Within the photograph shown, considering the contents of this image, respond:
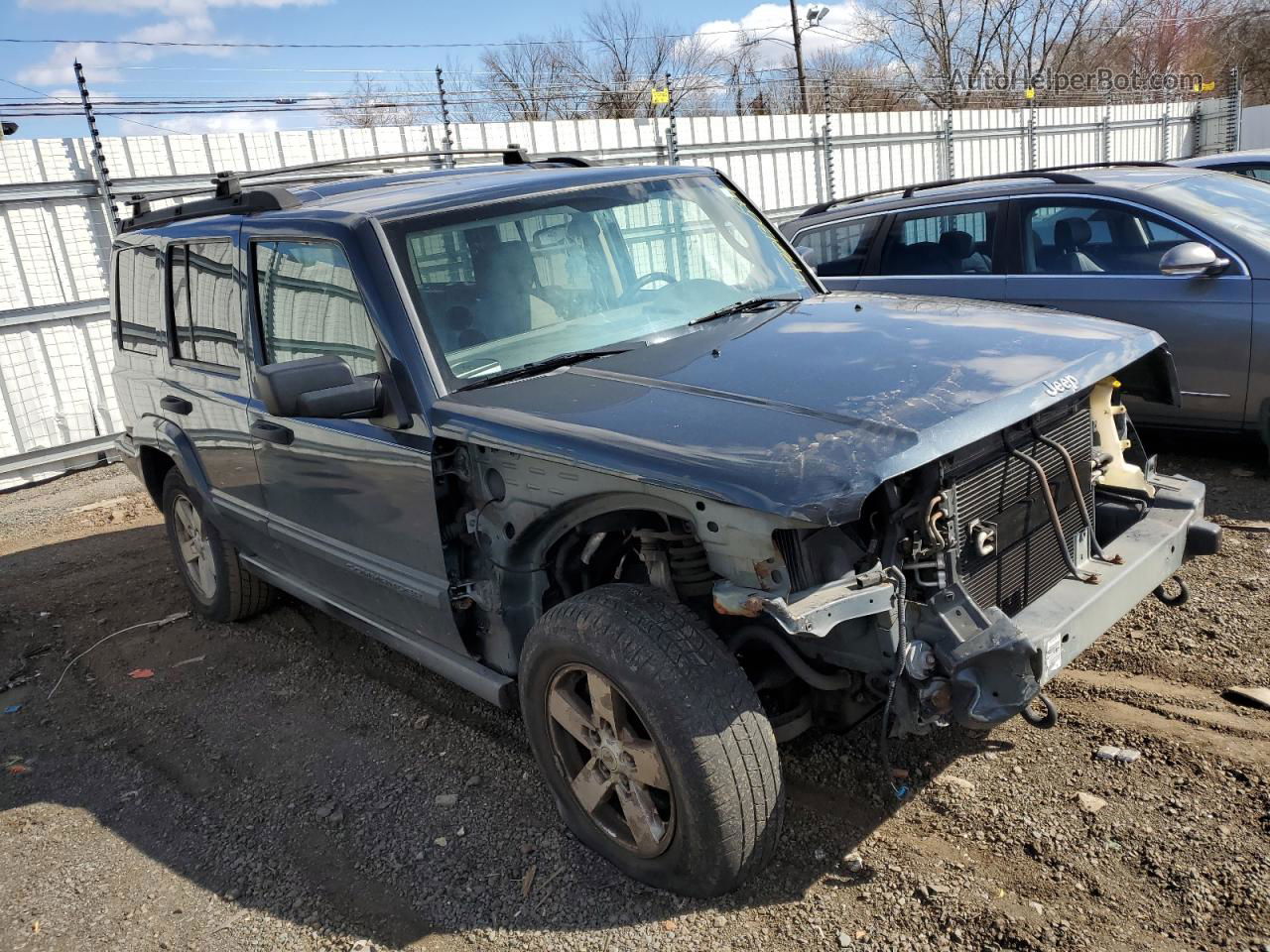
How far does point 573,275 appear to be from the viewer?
11.9ft

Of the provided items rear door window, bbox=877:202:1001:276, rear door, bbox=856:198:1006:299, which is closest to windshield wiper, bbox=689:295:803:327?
rear door, bbox=856:198:1006:299

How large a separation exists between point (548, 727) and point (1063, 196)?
468 centimetres

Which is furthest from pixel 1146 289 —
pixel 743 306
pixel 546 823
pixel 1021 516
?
pixel 546 823

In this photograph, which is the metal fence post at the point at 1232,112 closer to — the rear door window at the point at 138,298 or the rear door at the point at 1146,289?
the rear door at the point at 1146,289

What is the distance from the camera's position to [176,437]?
4887 millimetres

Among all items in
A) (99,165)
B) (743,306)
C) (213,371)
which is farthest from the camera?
(99,165)

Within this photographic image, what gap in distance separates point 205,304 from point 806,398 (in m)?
2.90

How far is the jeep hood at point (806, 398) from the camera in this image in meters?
2.40

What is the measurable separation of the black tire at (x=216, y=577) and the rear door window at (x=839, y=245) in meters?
4.18

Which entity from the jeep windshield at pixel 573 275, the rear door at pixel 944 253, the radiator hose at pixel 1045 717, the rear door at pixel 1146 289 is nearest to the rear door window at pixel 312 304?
the jeep windshield at pixel 573 275

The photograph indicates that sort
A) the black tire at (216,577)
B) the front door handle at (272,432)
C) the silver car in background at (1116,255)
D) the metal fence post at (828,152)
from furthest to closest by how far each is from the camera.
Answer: the metal fence post at (828,152) → the silver car in background at (1116,255) → the black tire at (216,577) → the front door handle at (272,432)

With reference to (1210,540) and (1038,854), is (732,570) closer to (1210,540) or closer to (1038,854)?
(1038,854)

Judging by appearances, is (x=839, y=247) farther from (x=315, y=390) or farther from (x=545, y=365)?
(x=315, y=390)

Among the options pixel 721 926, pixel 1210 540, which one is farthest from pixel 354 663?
pixel 1210 540
